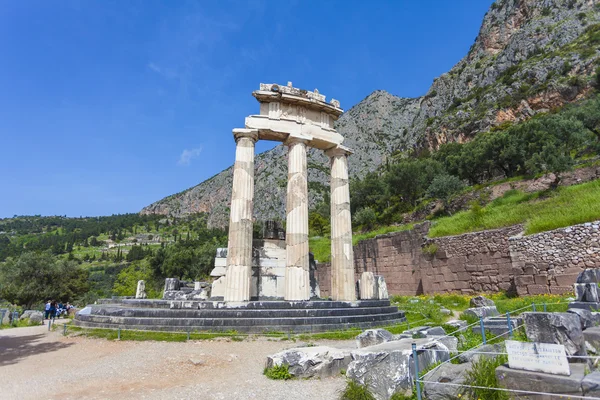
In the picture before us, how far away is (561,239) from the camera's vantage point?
60.1 ft

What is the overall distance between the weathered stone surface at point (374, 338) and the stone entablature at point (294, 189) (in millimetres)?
6247

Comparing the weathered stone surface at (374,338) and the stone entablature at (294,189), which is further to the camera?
the stone entablature at (294,189)

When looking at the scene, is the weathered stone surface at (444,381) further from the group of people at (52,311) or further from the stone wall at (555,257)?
the group of people at (52,311)

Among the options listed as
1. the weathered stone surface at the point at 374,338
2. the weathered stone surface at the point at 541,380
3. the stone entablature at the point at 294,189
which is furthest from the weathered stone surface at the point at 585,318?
the stone entablature at the point at 294,189

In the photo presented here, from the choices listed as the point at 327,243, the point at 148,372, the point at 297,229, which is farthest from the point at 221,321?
the point at 327,243

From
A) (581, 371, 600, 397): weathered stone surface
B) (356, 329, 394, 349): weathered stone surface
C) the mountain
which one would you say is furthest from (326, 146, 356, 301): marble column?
the mountain

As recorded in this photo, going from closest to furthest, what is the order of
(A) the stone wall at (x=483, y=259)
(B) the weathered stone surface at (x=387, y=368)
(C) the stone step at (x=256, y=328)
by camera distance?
(B) the weathered stone surface at (x=387, y=368), (C) the stone step at (x=256, y=328), (A) the stone wall at (x=483, y=259)

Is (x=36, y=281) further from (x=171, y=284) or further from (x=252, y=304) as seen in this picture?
(x=252, y=304)

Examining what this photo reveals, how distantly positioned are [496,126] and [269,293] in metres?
57.4

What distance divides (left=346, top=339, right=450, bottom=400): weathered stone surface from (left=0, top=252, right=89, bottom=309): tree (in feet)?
182

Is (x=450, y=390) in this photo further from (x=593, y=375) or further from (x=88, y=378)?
(x=88, y=378)

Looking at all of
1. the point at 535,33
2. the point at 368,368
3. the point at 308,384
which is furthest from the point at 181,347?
the point at 535,33

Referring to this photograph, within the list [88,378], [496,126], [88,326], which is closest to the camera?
[88,378]

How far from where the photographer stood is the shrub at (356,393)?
18.4 ft
